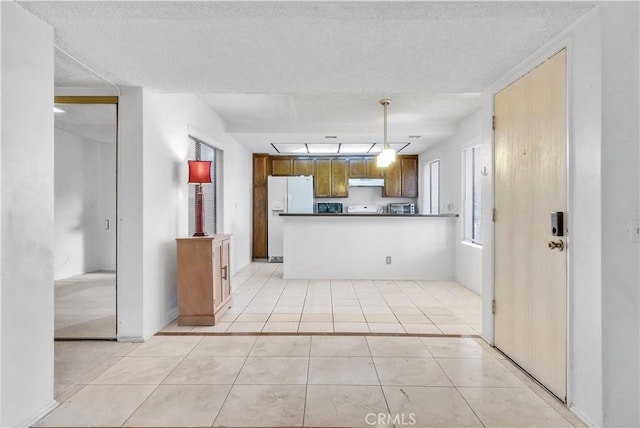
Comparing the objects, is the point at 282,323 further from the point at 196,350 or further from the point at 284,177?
the point at 284,177

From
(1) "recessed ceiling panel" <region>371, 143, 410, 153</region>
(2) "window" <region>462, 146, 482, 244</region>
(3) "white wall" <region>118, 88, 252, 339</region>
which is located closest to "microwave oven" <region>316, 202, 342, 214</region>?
(1) "recessed ceiling panel" <region>371, 143, 410, 153</region>

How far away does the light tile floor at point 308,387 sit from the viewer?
74.1 inches

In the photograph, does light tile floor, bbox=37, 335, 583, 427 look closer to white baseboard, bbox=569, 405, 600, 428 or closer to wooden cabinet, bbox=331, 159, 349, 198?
white baseboard, bbox=569, 405, 600, 428

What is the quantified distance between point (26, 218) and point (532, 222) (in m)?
2.90

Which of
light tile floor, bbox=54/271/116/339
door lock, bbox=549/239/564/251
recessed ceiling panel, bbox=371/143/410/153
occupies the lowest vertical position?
light tile floor, bbox=54/271/116/339

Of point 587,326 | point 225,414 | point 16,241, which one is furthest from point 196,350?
point 587,326

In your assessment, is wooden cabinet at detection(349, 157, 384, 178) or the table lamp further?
wooden cabinet at detection(349, 157, 384, 178)

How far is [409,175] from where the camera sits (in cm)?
765

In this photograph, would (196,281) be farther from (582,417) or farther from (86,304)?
(582,417)

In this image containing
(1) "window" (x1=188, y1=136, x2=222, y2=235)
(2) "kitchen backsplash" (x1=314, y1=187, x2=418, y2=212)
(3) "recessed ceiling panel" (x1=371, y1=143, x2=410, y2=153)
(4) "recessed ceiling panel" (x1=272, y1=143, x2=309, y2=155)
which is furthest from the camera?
(2) "kitchen backsplash" (x1=314, y1=187, x2=418, y2=212)

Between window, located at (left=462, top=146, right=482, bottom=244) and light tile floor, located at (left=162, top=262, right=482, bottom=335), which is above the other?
window, located at (left=462, top=146, right=482, bottom=244)

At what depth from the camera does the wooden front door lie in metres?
2.04

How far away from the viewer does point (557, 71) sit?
2.05 meters

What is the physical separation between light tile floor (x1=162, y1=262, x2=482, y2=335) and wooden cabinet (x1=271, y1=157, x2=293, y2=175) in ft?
8.98
